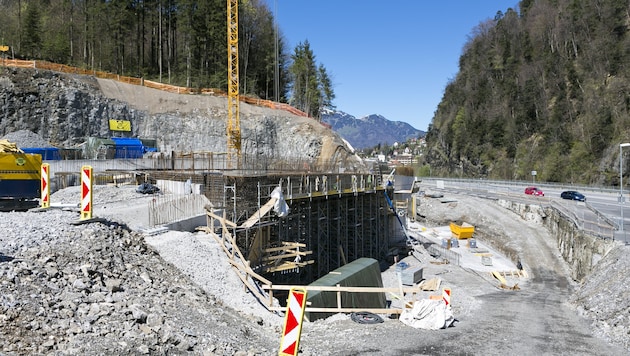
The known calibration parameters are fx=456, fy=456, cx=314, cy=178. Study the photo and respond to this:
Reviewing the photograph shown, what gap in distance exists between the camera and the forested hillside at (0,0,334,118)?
55.9 meters

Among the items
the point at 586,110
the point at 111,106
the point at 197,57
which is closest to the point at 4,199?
the point at 111,106

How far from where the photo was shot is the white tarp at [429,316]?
12555mm

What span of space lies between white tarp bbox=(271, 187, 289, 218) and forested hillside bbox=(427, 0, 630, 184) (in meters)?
45.9

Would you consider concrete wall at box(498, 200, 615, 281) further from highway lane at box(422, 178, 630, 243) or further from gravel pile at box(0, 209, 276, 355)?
gravel pile at box(0, 209, 276, 355)

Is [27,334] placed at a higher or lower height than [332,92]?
lower

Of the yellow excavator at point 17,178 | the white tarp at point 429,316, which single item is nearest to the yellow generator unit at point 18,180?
the yellow excavator at point 17,178

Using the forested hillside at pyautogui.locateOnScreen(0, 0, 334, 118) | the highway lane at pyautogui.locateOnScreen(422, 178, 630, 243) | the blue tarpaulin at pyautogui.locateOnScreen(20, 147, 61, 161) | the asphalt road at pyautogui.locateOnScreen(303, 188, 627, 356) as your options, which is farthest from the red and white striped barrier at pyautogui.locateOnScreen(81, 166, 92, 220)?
the forested hillside at pyautogui.locateOnScreen(0, 0, 334, 118)

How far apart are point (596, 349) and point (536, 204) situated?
35.3 m

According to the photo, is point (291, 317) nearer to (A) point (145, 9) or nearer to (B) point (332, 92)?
(A) point (145, 9)

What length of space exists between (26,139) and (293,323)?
121 feet

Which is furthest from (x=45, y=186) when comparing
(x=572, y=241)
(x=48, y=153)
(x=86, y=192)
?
(x=572, y=241)

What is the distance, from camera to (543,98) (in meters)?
72.3

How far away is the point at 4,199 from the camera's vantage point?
1466 cm

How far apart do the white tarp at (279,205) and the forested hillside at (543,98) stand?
45.9 m
